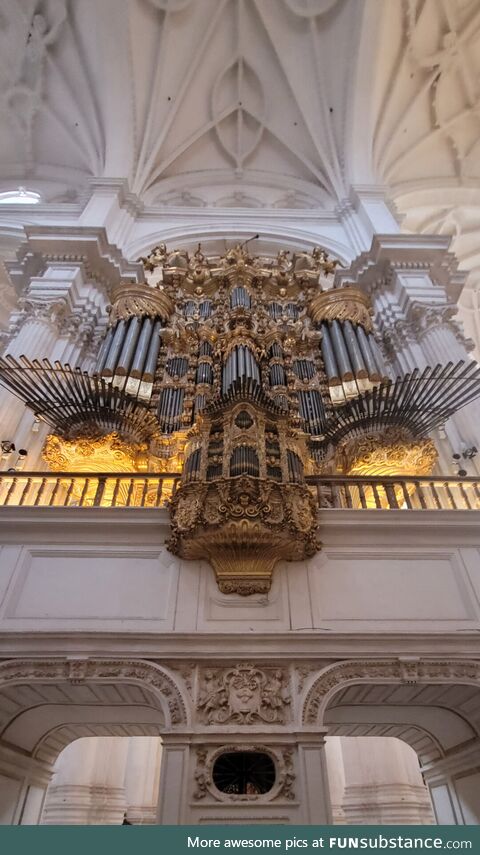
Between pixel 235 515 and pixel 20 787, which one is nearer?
pixel 235 515

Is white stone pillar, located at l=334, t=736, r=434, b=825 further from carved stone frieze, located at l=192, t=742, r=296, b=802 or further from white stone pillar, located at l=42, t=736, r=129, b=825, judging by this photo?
carved stone frieze, located at l=192, t=742, r=296, b=802

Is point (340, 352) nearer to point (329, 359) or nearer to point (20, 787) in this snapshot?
point (329, 359)

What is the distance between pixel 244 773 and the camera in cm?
434

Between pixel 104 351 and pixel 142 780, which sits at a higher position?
pixel 104 351

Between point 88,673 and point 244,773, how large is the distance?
1627mm

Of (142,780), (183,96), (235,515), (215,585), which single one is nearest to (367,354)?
(235,515)

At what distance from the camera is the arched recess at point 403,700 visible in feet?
15.3

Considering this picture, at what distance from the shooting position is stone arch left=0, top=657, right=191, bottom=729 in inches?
182

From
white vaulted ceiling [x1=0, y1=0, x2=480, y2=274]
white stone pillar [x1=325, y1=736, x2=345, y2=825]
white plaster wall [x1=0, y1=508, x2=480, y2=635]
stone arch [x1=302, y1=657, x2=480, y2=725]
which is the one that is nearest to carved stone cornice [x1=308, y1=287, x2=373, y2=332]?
white plaster wall [x1=0, y1=508, x2=480, y2=635]

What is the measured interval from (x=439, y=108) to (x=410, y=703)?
20.1 meters

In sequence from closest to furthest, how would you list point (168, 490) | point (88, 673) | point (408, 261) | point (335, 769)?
point (88, 673) → point (168, 490) → point (335, 769) → point (408, 261)

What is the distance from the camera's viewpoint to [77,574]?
532 centimetres

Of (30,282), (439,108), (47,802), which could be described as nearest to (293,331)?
(30,282)

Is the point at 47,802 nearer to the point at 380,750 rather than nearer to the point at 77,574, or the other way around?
the point at 77,574
